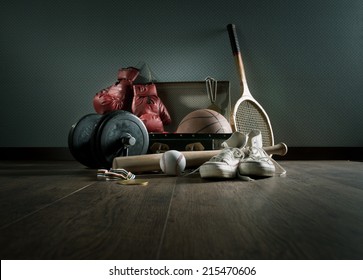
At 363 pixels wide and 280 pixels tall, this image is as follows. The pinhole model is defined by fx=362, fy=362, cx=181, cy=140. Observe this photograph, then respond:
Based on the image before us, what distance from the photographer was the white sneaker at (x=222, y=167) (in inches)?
66.3

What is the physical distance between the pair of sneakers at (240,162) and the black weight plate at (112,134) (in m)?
0.64

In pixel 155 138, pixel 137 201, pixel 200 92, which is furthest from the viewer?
pixel 200 92

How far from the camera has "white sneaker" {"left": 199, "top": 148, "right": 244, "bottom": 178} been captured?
168 cm

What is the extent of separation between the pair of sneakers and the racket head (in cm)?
100

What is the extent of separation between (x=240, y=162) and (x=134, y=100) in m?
1.86

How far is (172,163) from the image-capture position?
1970 millimetres

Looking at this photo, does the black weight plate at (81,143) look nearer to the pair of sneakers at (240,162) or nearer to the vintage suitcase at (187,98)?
the pair of sneakers at (240,162)

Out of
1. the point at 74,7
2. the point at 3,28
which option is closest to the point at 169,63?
the point at 74,7

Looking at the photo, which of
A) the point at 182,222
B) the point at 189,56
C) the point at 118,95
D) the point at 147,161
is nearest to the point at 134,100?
the point at 118,95

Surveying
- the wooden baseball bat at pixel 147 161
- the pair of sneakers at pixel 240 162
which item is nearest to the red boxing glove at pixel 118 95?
the wooden baseball bat at pixel 147 161

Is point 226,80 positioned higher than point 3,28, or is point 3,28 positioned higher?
point 3,28

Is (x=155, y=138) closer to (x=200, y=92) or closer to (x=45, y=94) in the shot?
(x=200, y=92)

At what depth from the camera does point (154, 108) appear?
338 cm

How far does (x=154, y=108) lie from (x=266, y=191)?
2.12 metres
